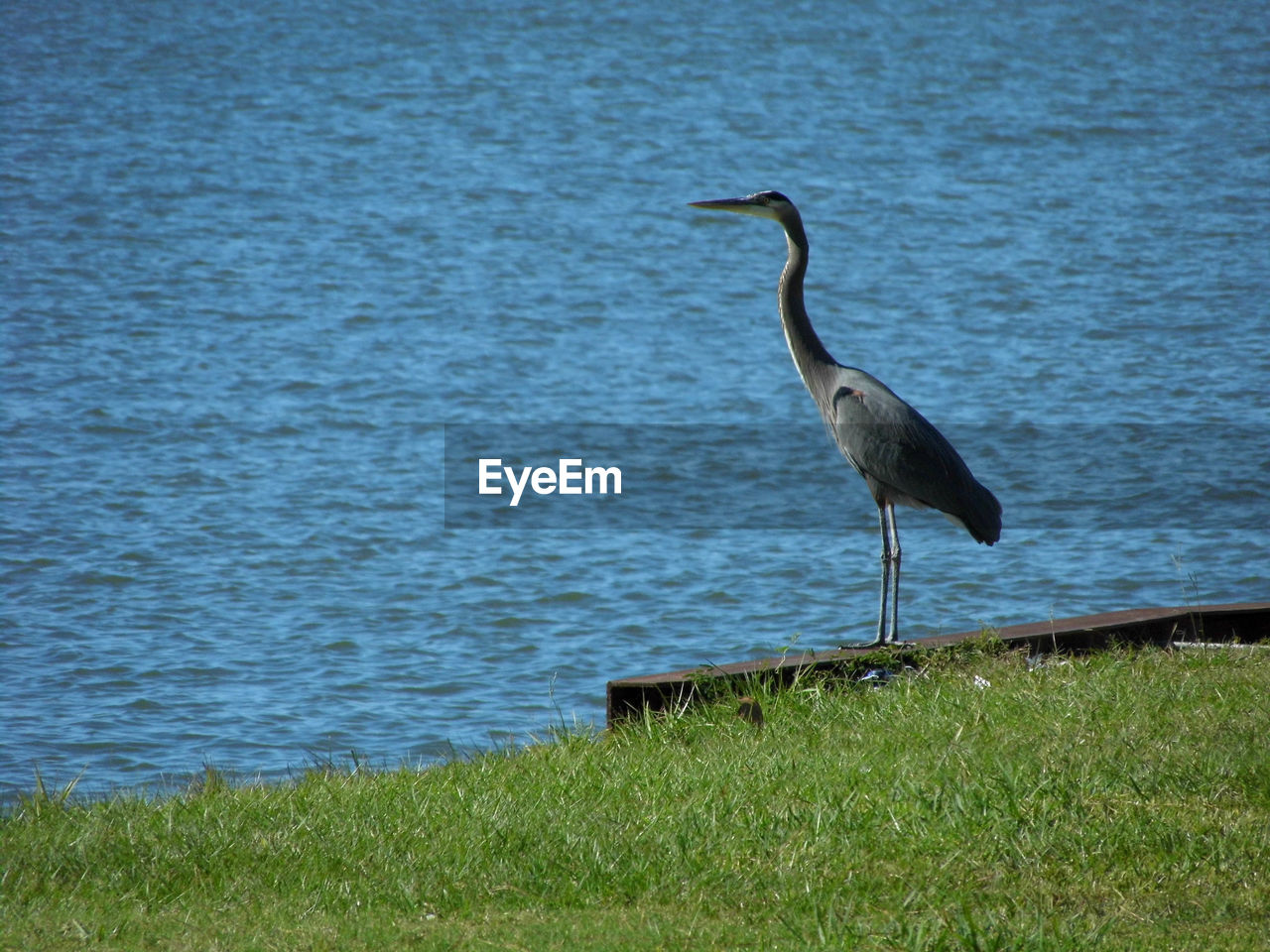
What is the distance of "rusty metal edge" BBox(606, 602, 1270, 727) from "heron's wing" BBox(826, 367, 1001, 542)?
2.36 feet

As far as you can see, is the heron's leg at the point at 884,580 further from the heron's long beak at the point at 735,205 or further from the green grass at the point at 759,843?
the heron's long beak at the point at 735,205

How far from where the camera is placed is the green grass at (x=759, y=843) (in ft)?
13.3

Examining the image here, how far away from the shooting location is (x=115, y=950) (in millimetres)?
3982

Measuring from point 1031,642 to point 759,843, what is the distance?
2543 millimetres

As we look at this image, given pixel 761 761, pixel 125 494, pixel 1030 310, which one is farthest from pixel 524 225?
pixel 761 761

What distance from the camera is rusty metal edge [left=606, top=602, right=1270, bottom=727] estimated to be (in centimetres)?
646

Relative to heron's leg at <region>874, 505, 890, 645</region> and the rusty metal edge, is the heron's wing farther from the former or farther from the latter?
the rusty metal edge

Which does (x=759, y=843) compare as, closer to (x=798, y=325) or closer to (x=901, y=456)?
(x=901, y=456)

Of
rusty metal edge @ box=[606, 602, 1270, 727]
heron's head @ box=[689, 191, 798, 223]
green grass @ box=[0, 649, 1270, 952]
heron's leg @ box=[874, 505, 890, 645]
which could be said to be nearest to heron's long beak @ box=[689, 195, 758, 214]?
heron's head @ box=[689, 191, 798, 223]

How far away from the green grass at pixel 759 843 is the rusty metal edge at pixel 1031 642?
1.17 ft

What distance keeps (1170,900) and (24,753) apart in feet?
19.3

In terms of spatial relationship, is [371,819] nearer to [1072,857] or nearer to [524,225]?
[1072,857]

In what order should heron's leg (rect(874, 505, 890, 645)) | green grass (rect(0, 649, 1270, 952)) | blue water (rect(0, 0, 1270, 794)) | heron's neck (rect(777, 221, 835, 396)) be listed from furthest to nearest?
blue water (rect(0, 0, 1270, 794)) → heron's neck (rect(777, 221, 835, 396)) → heron's leg (rect(874, 505, 890, 645)) → green grass (rect(0, 649, 1270, 952))

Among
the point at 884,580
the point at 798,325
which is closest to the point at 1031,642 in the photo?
the point at 884,580
